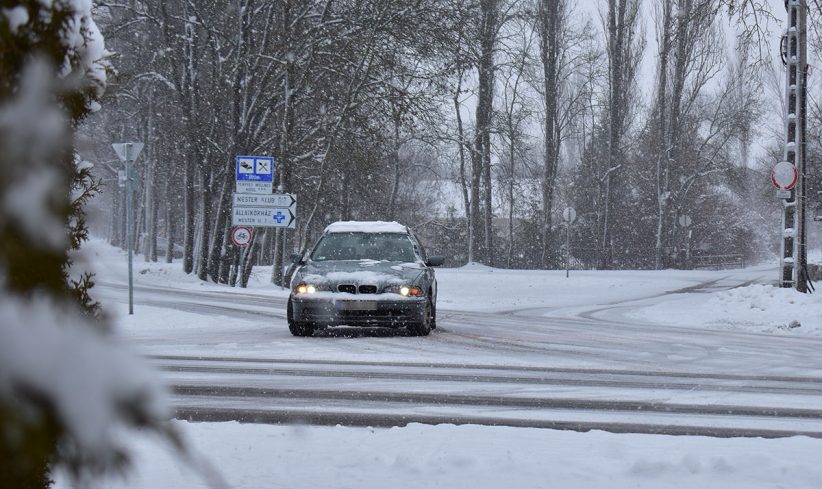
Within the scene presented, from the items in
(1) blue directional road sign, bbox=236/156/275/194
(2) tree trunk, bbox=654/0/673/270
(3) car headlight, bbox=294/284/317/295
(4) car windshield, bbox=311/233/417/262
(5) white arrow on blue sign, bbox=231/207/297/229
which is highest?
(2) tree trunk, bbox=654/0/673/270

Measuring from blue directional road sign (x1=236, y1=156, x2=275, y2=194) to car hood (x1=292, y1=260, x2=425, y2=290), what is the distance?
461 inches

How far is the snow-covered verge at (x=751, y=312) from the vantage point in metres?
15.7

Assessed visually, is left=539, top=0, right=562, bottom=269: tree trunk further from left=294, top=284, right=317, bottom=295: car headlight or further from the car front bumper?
left=294, top=284, right=317, bottom=295: car headlight

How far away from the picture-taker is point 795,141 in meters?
18.5

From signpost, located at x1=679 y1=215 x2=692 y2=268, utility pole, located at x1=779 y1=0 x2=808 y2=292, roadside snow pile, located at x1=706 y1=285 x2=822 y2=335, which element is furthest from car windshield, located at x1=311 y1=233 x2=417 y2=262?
signpost, located at x1=679 y1=215 x2=692 y2=268

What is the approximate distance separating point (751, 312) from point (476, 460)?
1408cm

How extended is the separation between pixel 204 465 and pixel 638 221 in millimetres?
58232

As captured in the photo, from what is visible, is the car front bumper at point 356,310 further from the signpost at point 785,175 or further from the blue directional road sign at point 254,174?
the blue directional road sign at point 254,174

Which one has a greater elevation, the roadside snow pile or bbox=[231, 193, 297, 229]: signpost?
bbox=[231, 193, 297, 229]: signpost

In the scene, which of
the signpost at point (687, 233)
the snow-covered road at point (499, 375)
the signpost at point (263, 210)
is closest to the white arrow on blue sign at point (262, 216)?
the signpost at point (263, 210)

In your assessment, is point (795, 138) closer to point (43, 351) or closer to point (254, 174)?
point (254, 174)

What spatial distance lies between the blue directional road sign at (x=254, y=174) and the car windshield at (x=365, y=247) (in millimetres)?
10891

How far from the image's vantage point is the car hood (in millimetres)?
12250

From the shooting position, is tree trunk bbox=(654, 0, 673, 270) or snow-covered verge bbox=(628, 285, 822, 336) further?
tree trunk bbox=(654, 0, 673, 270)
